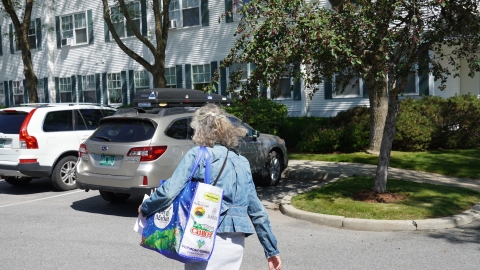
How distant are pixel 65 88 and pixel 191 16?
8.66 m

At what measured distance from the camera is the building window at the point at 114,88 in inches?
1008

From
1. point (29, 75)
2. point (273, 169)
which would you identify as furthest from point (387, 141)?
point (29, 75)

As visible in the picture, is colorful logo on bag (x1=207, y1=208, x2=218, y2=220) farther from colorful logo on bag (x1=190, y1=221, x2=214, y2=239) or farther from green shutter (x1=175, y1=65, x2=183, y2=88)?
green shutter (x1=175, y1=65, x2=183, y2=88)

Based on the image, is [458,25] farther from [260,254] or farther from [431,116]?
[431,116]

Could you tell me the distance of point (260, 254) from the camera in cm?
702

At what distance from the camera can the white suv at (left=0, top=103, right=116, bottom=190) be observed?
37.2 ft

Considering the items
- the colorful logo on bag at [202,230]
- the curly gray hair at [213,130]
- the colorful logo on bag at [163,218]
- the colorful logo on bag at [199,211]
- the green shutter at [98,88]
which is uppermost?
the green shutter at [98,88]

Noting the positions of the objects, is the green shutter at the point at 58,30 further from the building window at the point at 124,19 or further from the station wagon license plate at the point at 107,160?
the station wagon license plate at the point at 107,160

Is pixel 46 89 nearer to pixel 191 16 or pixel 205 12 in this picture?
pixel 191 16

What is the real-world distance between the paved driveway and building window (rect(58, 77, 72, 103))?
18417 mm

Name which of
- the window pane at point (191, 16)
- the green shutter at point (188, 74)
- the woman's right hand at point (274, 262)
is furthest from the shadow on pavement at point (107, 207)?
the window pane at point (191, 16)

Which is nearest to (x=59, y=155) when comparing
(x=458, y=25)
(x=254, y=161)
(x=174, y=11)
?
(x=254, y=161)

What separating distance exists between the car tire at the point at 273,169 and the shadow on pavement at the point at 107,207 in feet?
8.82

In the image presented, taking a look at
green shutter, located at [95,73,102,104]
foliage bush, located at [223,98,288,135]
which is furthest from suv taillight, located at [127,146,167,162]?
green shutter, located at [95,73,102,104]
